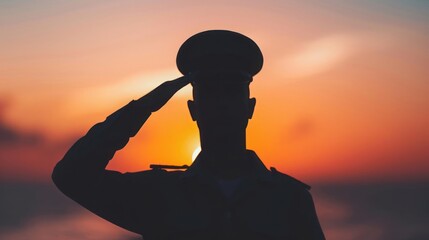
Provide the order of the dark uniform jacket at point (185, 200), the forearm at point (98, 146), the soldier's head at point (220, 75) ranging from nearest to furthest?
the forearm at point (98, 146) < the dark uniform jacket at point (185, 200) < the soldier's head at point (220, 75)

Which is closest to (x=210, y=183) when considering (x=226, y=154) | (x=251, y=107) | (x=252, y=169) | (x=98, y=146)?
(x=226, y=154)

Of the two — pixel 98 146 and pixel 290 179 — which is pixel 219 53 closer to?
pixel 290 179

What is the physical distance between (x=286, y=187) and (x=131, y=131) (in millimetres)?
1477

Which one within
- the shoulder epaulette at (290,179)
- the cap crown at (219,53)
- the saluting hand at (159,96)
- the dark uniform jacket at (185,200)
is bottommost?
the dark uniform jacket at (185,200)

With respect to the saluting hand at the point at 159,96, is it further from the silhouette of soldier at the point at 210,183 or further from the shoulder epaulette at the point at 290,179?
the shoulder epaulette at the point at 290,179

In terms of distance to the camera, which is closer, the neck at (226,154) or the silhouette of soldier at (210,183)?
the silhouette of soldier at (210,183)

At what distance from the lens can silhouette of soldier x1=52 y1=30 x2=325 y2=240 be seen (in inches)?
233

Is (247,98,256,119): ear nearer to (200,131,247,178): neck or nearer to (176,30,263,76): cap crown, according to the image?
(200,131,247,178): neck

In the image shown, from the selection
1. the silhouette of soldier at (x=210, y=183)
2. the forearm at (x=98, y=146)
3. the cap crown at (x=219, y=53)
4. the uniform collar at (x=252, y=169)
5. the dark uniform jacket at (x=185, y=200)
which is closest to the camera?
the forearm at (x=98, y=146)

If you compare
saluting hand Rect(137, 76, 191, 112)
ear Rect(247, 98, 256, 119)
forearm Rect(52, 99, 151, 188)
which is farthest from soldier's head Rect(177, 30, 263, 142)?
forearm Rect(52, 99, 151, 188)

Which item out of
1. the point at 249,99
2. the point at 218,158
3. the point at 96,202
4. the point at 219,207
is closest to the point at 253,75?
the point at 249,99

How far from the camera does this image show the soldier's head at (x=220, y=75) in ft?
20.0

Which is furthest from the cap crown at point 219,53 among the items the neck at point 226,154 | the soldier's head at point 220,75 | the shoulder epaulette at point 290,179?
the shoulder epaulette at point 290,179

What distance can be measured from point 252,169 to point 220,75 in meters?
0.85
